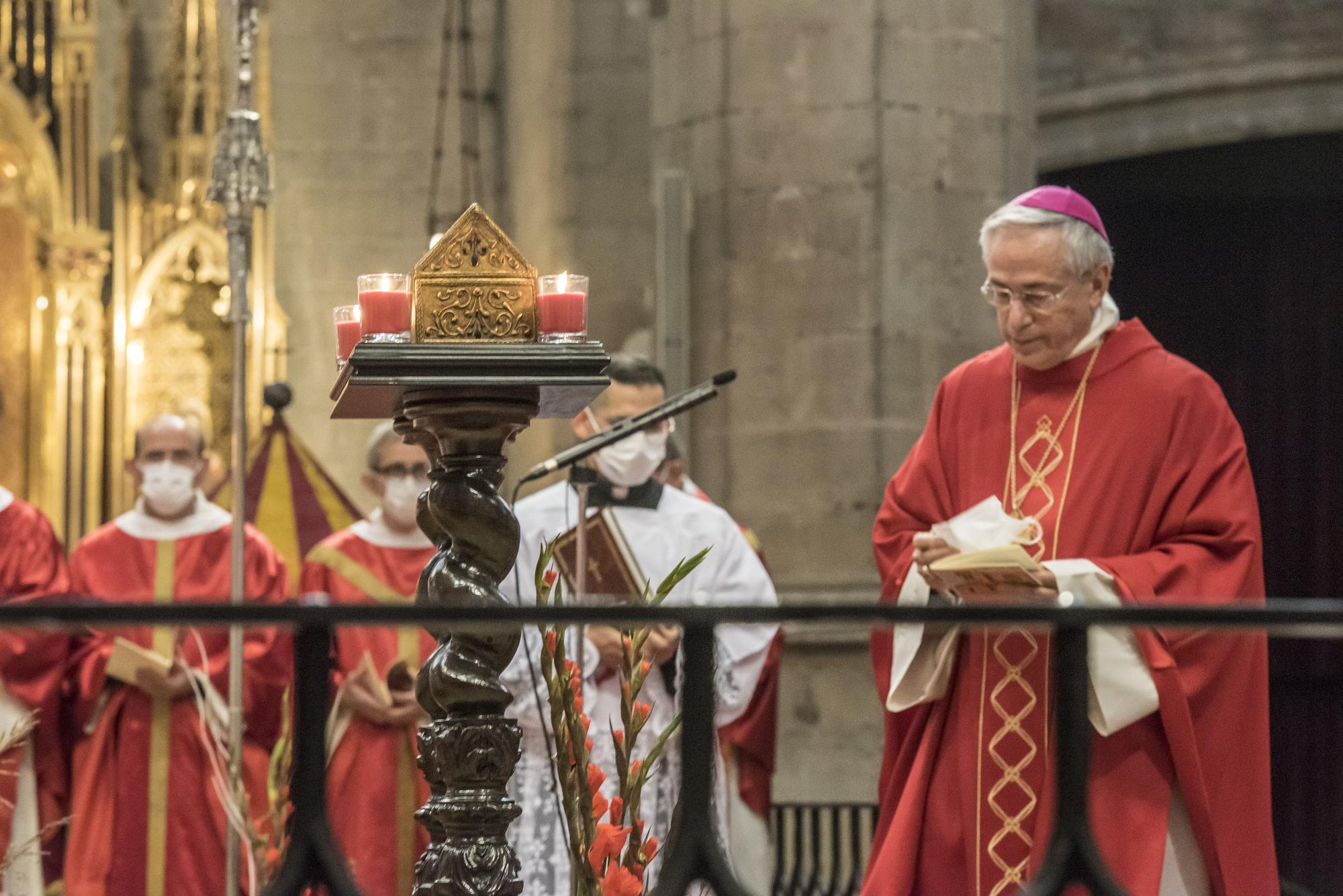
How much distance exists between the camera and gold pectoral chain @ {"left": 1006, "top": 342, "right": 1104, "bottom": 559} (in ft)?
12.4

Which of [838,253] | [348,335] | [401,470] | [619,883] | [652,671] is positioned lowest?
[619,883]

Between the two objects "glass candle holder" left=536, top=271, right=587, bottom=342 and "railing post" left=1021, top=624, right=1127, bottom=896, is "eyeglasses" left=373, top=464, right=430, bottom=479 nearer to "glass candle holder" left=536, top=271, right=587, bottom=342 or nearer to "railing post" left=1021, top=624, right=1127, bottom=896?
"glass candle holder" left=536, top=271, right=587, bottom=342

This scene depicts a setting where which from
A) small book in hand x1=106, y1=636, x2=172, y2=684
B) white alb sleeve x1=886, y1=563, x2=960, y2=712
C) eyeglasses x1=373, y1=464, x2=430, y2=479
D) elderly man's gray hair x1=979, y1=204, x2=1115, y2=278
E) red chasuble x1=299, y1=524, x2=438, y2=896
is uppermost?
elderly man's gray hair x1=979, y1=204, x2=1115, y2=278

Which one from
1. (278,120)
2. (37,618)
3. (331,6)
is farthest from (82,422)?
(37,618)

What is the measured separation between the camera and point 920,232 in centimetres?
721

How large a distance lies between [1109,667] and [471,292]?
130 centimetres

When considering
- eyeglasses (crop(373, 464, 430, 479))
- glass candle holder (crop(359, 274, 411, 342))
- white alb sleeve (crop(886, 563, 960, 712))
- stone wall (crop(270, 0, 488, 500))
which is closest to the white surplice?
eyeglasses (crop(373, 464, 430, 479))

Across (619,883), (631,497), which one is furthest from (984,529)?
(631,497)

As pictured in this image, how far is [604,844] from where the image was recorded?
10.2ft

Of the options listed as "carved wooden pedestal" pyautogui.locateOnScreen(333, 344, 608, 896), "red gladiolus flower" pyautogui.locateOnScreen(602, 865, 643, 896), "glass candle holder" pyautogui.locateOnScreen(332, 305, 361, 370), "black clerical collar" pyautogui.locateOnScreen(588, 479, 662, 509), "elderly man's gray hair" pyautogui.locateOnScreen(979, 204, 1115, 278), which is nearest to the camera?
"carved wooden pedestal" pyautogui.locateOnScreen(333, 344, 608, 896)

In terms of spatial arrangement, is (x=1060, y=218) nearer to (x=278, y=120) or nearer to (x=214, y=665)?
(x=214, y=665)

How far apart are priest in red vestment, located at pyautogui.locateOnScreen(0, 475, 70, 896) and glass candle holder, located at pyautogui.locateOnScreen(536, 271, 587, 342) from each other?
9.59 ft

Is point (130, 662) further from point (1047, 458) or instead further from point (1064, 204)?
point (1064, 204)

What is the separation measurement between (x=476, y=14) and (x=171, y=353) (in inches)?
85.7
